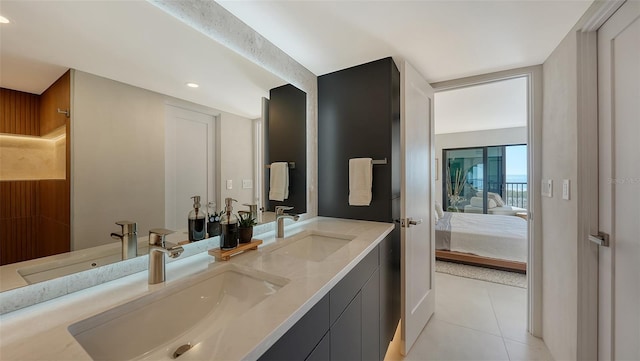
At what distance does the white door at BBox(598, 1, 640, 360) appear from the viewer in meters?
0.96

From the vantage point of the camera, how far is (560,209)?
1.47 m

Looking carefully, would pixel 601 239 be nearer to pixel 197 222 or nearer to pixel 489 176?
pixel 197 222

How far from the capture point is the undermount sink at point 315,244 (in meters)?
1.39

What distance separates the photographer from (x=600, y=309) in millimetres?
1178

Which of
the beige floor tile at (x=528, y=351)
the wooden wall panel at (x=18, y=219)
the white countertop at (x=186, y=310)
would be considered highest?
the wooden wall panel at (x=18, y=219)

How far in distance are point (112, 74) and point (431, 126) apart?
2141mm

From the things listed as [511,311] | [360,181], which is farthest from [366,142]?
[511,311]

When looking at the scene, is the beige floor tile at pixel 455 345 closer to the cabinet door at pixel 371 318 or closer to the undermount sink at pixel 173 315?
the cabinet door at pixel 371 318

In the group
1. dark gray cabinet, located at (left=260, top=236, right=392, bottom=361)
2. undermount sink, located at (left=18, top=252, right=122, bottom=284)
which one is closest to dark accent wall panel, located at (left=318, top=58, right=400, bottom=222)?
dark gray cabinet, located at (left=260, top=236, right=392, bottom=361)

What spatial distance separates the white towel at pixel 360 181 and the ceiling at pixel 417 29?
776 millimetres

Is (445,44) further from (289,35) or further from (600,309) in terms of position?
(600,309)

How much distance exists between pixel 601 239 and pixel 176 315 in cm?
186

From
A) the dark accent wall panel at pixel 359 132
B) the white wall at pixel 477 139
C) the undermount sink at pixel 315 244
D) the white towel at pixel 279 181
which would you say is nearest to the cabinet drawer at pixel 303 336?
the undermount sink at pixel 315 244

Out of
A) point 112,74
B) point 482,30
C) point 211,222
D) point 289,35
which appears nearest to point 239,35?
point 289,35
